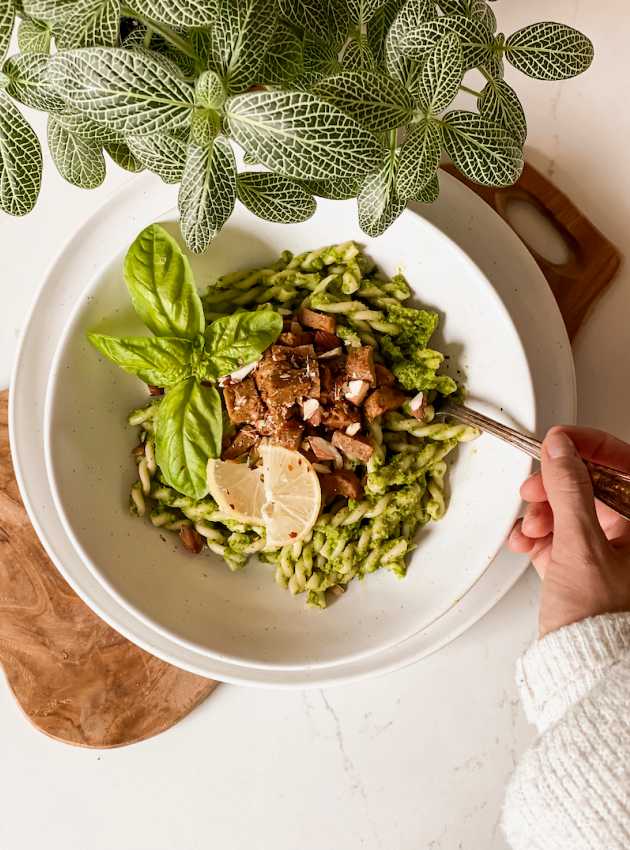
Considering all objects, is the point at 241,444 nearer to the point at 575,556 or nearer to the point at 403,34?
the point at 575,556

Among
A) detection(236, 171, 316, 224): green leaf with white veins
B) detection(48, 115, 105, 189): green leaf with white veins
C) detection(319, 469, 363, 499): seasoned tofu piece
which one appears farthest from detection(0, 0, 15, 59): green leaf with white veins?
detection(319, 469, 363, 499): seasoned tofu piece

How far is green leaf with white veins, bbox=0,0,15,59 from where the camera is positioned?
125 centimetres

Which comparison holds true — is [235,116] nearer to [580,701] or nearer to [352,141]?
[352,141]

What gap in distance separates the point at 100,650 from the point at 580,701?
4.60 feet

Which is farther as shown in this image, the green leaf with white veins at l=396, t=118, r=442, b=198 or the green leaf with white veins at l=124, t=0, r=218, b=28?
the green leaf with white veins at l=396, t=118, r=442, b=198

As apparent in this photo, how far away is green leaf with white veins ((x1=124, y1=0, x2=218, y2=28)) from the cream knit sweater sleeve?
134cm

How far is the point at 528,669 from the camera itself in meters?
1.70

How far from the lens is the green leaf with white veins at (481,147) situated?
151 cm

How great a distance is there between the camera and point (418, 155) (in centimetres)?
147

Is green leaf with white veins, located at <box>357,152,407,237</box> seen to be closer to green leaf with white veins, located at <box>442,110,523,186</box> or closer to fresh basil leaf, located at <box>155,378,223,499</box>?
green leaf with white veins, located at <box>442,110,523,186</box>

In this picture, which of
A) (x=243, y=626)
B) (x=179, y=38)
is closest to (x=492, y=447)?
(x=243, y=626)

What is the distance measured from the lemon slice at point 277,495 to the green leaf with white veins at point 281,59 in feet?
2.93

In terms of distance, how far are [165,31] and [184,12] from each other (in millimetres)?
134

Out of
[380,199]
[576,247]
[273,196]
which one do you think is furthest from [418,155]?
[576,247]
